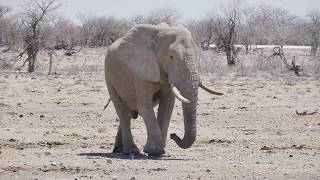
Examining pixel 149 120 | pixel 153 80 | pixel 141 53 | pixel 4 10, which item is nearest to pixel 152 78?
pixel 153 80

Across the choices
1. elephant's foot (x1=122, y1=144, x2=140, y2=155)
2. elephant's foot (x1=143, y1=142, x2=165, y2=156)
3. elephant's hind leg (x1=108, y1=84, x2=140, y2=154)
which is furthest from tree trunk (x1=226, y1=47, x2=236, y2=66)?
elephant's foot (x1=143, y1=142, x2=165, y2=156)

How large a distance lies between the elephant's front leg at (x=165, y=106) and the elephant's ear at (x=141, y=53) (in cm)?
51

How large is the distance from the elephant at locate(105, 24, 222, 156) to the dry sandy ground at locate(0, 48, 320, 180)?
41 centimetres

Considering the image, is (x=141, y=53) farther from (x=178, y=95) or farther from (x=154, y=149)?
(x=154, y=149)

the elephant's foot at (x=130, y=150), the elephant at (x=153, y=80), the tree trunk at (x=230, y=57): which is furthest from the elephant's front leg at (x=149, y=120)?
the tree trunk at (x=230, y=57)

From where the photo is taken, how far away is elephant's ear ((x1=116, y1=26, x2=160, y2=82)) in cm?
1129

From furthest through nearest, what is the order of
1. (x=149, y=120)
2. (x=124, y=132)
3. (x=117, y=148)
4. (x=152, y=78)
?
(x=117, y=148), (x=124, y=132), (x=149, y=120), (x=152, y=78)

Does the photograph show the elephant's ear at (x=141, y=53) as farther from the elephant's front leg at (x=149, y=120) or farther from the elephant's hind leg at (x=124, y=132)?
the elephant's hind leg at (x=124, y=132)

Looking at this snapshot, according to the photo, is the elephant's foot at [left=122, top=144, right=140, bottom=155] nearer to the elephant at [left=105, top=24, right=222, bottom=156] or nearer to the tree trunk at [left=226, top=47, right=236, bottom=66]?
the elephant at [left=105, top=24, right=222, bottom=156]

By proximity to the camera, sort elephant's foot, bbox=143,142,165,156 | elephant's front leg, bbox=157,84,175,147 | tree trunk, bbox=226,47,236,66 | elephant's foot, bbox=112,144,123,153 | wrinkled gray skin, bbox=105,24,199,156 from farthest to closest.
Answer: tree trunk, bbox=226,47,236,66 → elephant's foot, bbox=112,144,123,153 → elephant's front leg, bbox=157,84,175,147 → elephant's foot, bbox=143,142,165,156 → wrinkled gray skin, bbox=105,24,199,156

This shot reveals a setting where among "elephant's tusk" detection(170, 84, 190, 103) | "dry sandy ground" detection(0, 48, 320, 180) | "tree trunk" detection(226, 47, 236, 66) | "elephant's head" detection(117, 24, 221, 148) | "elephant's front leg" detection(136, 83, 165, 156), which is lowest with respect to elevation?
"tree trunk" detection(226, 47, 236, 66)

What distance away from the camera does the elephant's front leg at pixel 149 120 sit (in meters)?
11.3

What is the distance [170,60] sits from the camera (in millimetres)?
11078

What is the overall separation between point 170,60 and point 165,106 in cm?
96
